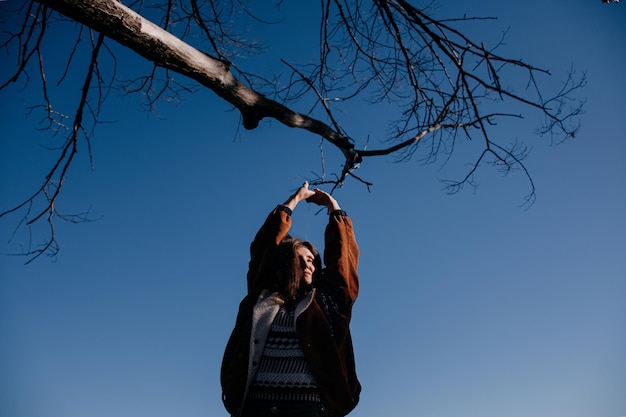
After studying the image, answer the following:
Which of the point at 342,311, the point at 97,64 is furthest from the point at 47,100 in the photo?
the point at 342,311

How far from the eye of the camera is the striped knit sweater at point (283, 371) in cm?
169

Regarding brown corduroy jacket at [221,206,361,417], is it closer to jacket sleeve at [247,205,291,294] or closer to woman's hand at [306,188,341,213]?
jacket sleeve at [247,205,291,294]

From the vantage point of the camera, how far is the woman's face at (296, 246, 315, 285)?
2.05m

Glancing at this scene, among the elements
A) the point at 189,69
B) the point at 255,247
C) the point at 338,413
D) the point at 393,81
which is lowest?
the point at 338,413

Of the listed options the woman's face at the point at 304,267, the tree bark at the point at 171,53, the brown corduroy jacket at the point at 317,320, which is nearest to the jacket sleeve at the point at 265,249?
the brown corduroy jacket at the point at 317,320

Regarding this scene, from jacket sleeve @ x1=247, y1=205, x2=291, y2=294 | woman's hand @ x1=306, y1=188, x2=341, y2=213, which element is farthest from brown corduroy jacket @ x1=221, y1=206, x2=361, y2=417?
woman's hand @ x1=306, y1=188, x2=341, y2=213

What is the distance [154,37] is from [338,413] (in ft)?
5.43

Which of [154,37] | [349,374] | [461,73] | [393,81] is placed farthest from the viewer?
[393,81]

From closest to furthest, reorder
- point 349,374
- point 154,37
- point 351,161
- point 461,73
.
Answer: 1. point 154,37
2. point 349,374
3. point 351,161
4. point 461,73

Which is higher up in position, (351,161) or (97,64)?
(97,64)

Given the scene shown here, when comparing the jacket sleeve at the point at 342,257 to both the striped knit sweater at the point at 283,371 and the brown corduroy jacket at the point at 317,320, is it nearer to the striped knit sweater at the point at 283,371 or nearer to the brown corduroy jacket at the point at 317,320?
the brown corduroy jacket at the point at 317,320

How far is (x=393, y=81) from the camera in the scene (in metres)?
2.87

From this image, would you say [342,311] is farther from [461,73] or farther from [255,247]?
[461,73]

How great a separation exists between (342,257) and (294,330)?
0.40 metres
